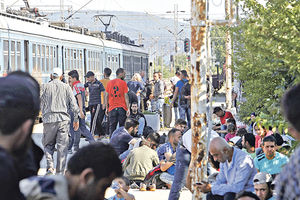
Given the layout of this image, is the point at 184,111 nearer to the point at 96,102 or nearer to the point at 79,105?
the point at 96,102

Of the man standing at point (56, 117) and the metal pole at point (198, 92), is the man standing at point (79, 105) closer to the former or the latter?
the man standing at point (56, 117)

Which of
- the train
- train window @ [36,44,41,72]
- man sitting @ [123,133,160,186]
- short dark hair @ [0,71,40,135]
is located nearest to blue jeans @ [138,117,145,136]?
man sitting @ [123,133,160,186]

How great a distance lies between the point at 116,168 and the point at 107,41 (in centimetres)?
3022

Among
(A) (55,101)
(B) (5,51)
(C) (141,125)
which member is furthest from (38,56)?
(A) (55,101)

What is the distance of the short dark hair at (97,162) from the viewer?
254cm

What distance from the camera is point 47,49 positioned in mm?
22328

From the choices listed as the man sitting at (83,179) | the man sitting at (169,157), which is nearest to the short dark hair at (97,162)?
the man sitting at (83,179)

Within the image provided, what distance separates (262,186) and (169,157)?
3.28m

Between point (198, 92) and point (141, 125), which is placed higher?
point (198, 92)

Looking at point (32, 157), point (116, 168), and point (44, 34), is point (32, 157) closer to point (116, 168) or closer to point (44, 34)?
point (116, 168)

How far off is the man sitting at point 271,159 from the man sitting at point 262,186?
2.64ft

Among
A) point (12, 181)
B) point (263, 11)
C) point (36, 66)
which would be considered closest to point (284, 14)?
point (263, 11)

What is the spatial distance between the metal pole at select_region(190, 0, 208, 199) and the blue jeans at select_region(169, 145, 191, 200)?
1108 millimetres

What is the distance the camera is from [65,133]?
35.5 feet
